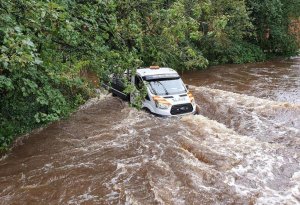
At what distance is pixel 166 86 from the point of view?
12.4 meters

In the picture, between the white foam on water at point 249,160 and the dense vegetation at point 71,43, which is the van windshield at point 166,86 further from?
the dense vegetation at point 71,43

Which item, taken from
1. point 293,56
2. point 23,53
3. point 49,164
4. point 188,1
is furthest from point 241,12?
point 23,53

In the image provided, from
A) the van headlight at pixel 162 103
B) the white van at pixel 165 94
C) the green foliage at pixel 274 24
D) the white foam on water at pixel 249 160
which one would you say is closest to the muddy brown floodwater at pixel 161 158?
the white foam on water at pixel 249 160

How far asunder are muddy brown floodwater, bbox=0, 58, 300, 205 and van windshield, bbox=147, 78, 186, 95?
3.08 feet

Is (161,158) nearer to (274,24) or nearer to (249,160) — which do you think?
(249,160)

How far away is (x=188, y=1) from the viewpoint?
35.2 feet

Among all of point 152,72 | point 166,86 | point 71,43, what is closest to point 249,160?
point 166,86

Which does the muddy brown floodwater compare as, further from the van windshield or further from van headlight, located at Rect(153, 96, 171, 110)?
the van windshield

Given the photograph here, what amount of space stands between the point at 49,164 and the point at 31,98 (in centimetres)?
261

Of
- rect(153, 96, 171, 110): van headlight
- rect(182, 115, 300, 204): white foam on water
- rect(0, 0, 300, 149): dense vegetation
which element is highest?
rect(0, 0, 300, 149): dense vegetation

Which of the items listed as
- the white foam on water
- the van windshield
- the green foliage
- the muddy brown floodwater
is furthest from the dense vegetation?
the green foliage

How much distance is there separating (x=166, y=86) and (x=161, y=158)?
387 centimetres

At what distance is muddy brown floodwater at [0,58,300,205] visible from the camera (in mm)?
7402

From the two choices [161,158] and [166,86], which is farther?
[166,86]
